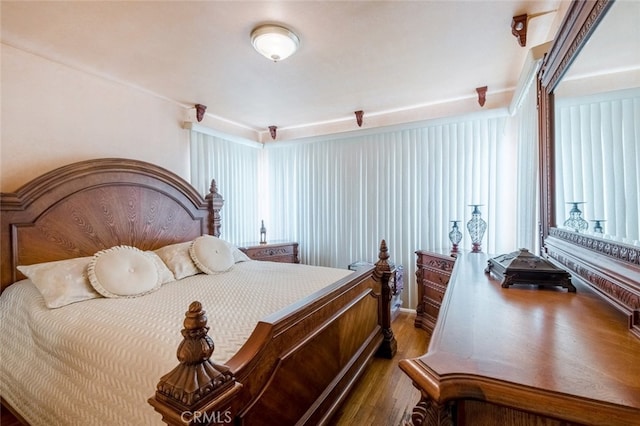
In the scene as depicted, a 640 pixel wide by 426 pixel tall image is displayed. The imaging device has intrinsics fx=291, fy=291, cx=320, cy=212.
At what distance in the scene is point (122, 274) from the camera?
183 cm

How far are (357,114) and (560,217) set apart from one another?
2480 millimetres

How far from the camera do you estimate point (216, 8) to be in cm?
167

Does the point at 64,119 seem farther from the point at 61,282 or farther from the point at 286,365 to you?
the point at 286,365

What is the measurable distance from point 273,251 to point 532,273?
2.88m

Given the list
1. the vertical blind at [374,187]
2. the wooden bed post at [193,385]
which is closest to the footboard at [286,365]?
the wooden bed post at [193,385]

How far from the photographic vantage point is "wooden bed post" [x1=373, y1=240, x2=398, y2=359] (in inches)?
94.5

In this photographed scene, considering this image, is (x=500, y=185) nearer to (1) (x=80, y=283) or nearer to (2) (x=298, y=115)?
(2) (x=298, y=115)

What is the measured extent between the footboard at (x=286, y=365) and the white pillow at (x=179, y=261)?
1291 mm

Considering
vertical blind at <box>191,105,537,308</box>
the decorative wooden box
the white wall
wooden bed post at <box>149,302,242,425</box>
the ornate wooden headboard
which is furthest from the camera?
vertical blind at <box>191,105,537,308</box>

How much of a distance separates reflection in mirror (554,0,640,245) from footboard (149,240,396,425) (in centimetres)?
121

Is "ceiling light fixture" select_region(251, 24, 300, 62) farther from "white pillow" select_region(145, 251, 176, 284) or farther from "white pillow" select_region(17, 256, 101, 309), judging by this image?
"white pillow" select_region(17, 256, 101, 309)

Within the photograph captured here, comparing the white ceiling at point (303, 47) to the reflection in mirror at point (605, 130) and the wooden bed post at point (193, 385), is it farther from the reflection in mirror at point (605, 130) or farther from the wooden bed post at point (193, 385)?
the wooden bed post at point (193, 385)

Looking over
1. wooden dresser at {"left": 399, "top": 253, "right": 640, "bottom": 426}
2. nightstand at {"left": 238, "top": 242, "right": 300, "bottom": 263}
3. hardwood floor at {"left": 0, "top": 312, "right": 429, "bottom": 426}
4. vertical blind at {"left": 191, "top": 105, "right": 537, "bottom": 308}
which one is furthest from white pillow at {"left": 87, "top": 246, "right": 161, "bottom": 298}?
wooden dresser at {"left": 399, "top": 253, "right": 640, "bottom": 426}

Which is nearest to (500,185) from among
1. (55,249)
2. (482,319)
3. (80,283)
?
(482,319)
